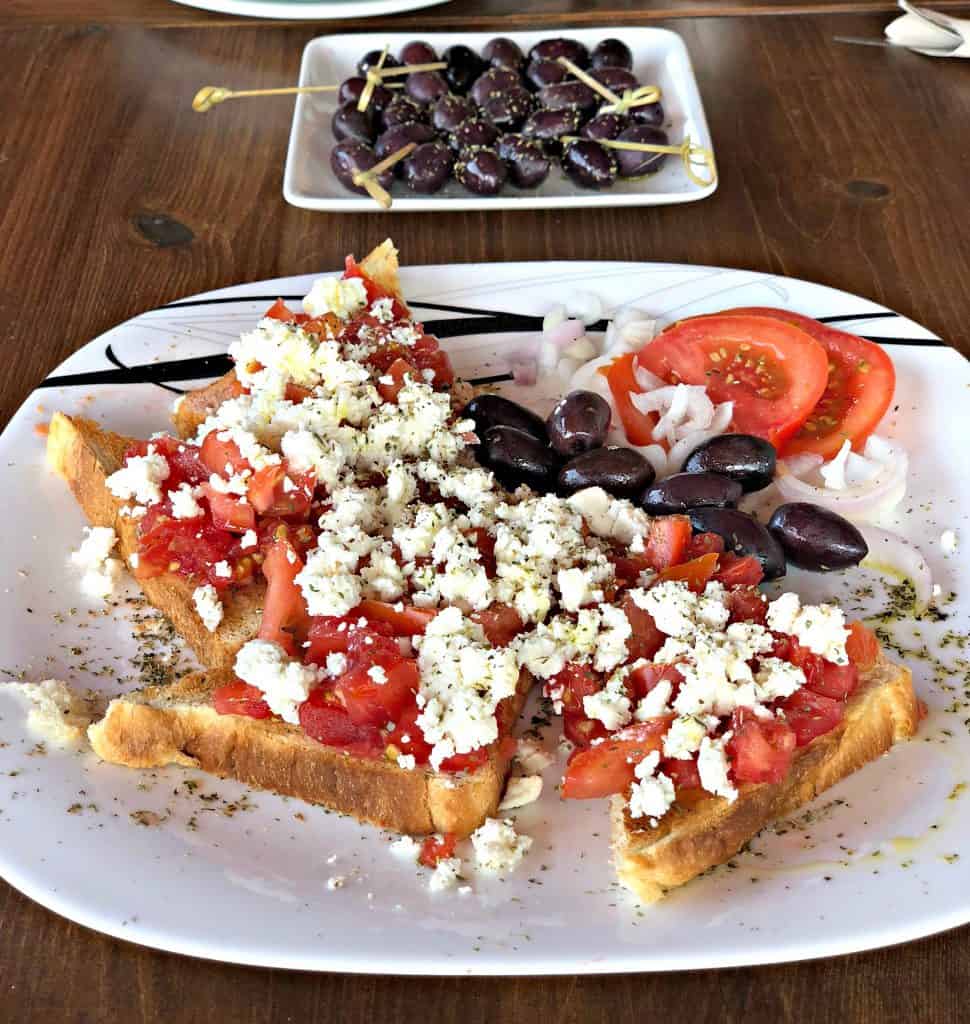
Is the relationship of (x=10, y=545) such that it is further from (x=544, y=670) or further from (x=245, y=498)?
(x=544, y=670)

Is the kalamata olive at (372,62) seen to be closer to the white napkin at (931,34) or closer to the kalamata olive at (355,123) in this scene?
the kalamata olive at (355,123)

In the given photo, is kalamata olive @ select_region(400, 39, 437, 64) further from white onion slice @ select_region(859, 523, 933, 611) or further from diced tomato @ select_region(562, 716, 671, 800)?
diced tomato @ select_region(562, 716, 671, 800)

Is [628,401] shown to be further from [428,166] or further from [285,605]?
[428,166]

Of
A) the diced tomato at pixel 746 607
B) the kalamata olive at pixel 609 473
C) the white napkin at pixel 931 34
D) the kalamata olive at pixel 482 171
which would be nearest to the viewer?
the diced tomato at pixel 746 607

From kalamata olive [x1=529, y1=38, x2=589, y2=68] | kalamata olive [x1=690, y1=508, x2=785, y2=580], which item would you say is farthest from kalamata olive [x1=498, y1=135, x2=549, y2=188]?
kalamata olive [x1=690, y1=508, x2=785, y2=580]

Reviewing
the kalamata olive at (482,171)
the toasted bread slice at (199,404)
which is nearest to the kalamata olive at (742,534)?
the toasted bread slice at (199,404)

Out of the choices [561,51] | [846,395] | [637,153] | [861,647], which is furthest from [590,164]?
[861,647]
